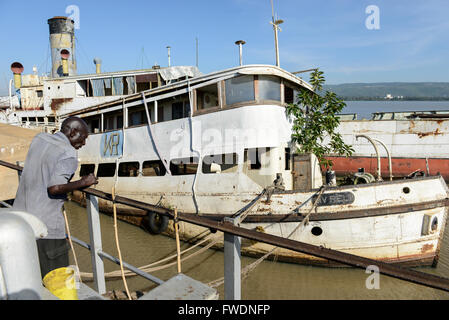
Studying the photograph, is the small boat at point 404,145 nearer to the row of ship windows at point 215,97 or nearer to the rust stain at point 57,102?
the row of ship windows at point 215,97

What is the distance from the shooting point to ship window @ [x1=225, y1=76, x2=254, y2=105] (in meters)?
7.29

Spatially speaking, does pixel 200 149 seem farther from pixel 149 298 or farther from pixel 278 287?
pixel 149 298

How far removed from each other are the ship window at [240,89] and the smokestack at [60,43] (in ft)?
55.5

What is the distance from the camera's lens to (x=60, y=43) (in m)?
20.1

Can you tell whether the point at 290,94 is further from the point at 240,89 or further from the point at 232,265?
the point at 232,265

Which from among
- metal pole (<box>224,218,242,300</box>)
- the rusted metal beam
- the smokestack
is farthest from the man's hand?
the smokestack

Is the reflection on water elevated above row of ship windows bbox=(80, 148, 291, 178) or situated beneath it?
situated beneath

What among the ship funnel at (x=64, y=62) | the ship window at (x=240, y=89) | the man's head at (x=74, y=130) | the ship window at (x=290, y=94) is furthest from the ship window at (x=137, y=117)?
the ship funnel at (x=64, y=62)

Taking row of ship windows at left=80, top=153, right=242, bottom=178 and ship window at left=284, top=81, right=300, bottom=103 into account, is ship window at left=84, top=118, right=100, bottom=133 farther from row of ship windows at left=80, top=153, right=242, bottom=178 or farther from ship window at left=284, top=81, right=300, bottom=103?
ship window at left=284, top=81, right=300, bottom=103

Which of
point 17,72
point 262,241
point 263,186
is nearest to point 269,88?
point 263,186

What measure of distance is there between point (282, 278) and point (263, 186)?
7.76ft

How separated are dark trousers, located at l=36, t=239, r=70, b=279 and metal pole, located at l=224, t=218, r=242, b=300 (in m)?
1.65

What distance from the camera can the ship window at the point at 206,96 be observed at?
844cm
